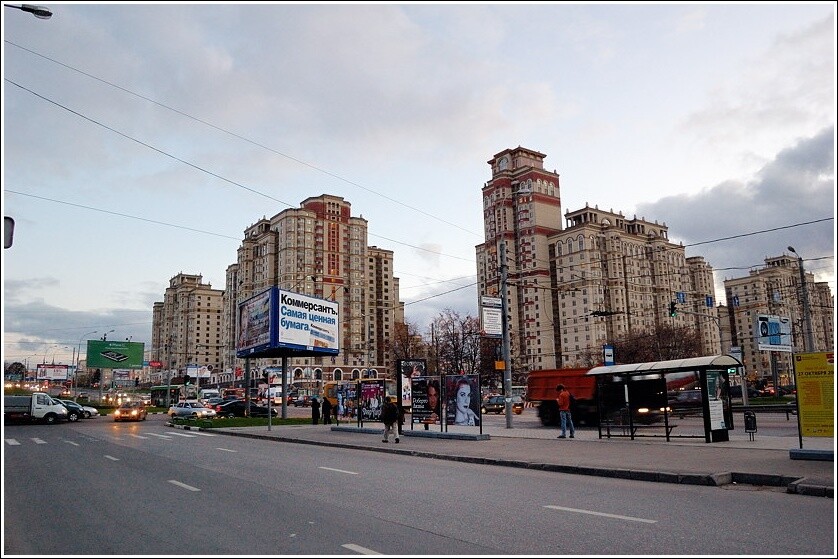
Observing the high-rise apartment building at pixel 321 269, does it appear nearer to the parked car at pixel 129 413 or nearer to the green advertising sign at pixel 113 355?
the green advertising sign at pixel 113 355

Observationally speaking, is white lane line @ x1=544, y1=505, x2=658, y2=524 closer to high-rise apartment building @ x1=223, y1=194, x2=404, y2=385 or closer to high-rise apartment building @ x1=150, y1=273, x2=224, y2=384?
high-rise apartment building @ x1=223, y1=194, x2=404, y2=385

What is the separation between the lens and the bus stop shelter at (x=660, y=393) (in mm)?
19062

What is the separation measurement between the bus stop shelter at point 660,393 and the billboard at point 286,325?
19578 millimetres

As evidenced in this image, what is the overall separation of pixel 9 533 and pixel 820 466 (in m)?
13.8

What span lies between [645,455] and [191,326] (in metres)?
164

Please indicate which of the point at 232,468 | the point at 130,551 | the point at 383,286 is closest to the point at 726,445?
the point at 232,468

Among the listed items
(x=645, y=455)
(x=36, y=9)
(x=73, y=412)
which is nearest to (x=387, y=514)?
(x=36, y=9)

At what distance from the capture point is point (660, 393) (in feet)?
76.4

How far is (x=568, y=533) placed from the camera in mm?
7469

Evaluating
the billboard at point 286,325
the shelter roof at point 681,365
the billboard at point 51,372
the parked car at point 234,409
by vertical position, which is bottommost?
the parked car at point 234,409

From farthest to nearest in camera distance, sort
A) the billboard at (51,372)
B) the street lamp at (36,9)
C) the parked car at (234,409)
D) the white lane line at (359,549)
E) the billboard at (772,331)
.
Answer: the billboard at (51,372) → the parked car at (234,409) → the billboard at (772,331) → the street lamp at (36,9) → the white lane line at (359,549)

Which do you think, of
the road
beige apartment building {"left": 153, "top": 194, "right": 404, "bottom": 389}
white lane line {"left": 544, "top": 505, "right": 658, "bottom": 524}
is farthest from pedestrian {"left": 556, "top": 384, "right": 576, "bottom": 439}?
beige apartment building {"left": 153, "top": 194, "right": 404, "bottom": 389}

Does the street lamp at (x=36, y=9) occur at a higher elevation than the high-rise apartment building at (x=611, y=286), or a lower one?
lower

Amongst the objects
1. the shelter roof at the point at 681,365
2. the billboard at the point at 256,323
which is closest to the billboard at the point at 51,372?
the billboard at the point at 256,323
